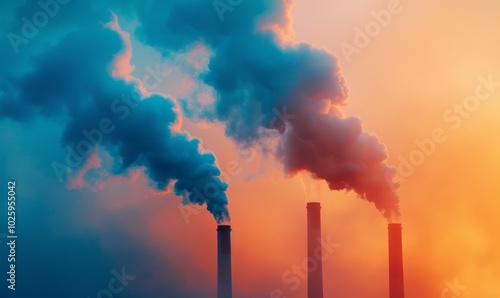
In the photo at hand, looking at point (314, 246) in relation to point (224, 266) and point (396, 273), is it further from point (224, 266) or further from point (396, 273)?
point (224, 266)

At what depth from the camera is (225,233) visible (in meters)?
36.5

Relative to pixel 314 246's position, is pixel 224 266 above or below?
below

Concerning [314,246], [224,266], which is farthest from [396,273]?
[224,266]

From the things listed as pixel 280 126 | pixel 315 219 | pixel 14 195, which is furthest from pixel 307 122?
pixel 14 195

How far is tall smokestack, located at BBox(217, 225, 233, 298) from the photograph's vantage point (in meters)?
35.3

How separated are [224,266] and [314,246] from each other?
587 centimetres

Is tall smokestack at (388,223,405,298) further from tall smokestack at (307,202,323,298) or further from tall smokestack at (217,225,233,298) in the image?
tall smokestack at (217,225,233,298)

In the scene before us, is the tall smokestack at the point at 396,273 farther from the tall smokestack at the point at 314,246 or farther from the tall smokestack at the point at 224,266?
the tall smokestack at the point at 224,266

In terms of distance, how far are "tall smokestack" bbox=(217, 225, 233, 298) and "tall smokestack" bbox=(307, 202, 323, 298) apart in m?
5.19

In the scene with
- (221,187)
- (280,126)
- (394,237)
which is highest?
(280,126)

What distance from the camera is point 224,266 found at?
35531 mm

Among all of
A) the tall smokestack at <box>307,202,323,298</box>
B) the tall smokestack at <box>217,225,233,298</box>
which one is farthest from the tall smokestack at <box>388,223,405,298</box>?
the tall smokestack at <box>217,225,233,298</box>

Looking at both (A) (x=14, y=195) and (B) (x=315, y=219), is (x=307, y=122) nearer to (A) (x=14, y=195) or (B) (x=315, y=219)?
(B) (x=315, y=219)

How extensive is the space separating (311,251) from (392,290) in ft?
16.3
